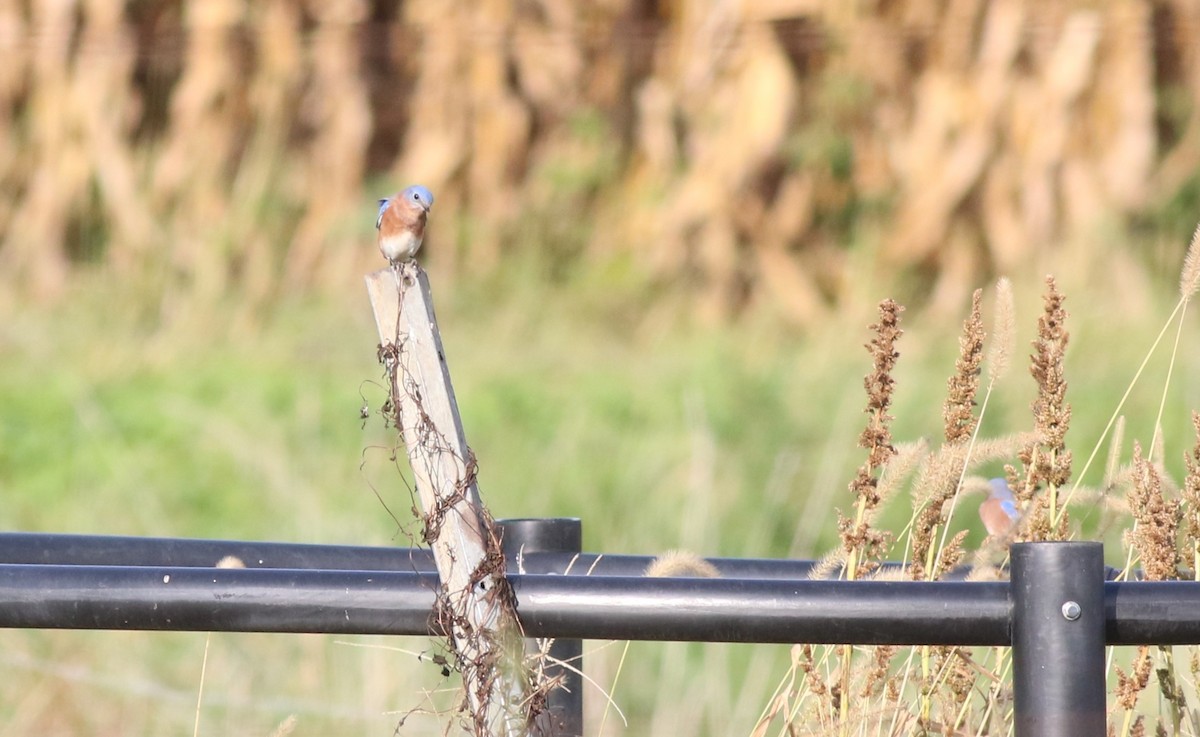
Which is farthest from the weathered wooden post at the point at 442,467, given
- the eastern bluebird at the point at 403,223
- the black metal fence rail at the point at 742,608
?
the eastern bluebird at the point at 403,223

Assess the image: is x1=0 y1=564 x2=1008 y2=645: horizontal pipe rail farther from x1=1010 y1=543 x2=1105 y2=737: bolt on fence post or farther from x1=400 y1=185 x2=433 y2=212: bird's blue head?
x1=400 y1=185 x2=433 y2=212: bird's blue head

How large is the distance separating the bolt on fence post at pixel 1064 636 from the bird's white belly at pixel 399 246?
0.65 metres

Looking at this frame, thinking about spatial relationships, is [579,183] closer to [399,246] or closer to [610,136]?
[610,136]

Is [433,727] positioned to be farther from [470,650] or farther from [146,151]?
[146,151]

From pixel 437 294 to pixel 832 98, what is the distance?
60.8 inches

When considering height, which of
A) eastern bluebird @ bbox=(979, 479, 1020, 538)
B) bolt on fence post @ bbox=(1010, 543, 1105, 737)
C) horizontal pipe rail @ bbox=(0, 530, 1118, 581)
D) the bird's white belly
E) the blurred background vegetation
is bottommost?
bolt on fence post @ bbox=(1010, 543, 1105, 737)

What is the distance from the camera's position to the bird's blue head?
1517 mm

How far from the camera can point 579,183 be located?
5.27 metres

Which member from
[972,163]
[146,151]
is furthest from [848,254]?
[146,151]

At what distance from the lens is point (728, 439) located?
13.2ft

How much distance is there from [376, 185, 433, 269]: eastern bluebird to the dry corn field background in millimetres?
3673

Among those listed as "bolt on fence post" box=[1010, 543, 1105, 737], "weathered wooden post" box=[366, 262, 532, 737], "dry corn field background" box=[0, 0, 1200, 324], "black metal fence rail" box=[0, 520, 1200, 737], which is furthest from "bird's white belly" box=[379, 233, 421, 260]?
"dry corn field background" box=[0, 0, 1200, 324]

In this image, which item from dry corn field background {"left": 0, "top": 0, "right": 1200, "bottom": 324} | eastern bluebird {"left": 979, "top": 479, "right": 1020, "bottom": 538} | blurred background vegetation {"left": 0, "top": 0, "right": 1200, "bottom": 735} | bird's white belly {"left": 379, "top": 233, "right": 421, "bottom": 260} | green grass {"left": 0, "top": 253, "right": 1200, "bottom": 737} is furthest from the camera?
dry corn field background {"left": 0, "top": 0, "right": 1200, "bottom": 324}

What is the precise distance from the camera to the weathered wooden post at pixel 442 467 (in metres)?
1.17
